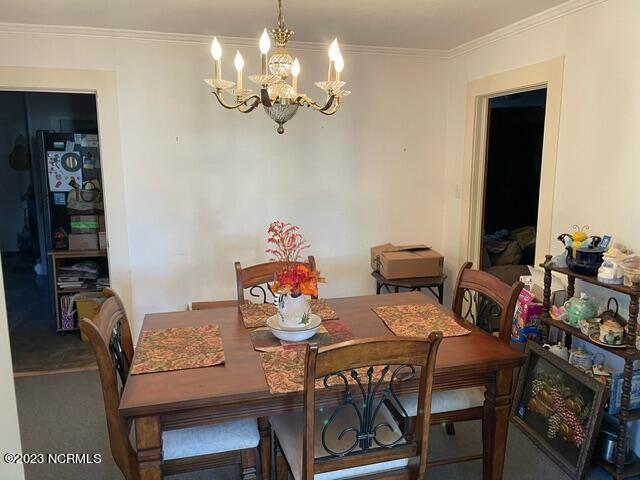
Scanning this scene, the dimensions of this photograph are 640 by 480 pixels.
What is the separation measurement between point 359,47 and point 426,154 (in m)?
0.97

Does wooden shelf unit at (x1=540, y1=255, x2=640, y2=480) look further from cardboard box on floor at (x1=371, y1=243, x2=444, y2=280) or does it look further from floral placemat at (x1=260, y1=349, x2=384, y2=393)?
cardboard box on floor at (x1=371, y1=243, x2=444, y2=280)

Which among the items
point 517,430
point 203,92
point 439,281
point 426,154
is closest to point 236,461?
point 517,430

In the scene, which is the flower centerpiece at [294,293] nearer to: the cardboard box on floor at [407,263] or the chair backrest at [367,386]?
the chair backrest at [367,386]

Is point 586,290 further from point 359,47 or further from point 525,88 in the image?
point 359,47

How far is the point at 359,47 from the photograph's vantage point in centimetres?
349

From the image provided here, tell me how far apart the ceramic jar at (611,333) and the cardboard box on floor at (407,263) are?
1446mm

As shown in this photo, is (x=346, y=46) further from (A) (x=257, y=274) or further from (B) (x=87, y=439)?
(B) (x=87, y=439)

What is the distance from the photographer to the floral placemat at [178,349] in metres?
1.76

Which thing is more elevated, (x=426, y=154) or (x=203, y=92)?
(x=203, y=92)

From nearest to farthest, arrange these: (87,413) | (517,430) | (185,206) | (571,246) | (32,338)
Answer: (571,246) < (517,430) < (87,413) < (185,206) < (32,338)

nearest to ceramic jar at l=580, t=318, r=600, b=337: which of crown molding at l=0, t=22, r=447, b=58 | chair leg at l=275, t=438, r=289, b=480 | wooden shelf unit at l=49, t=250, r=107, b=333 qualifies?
chair leg at l=275, t=438, r=289, b=480

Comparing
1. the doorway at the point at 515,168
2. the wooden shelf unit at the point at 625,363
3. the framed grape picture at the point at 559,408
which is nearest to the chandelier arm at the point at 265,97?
the wooden shelf unit at the point at 625,363

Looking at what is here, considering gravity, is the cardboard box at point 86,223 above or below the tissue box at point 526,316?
above

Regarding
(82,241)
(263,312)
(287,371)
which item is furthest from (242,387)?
(82,241)
